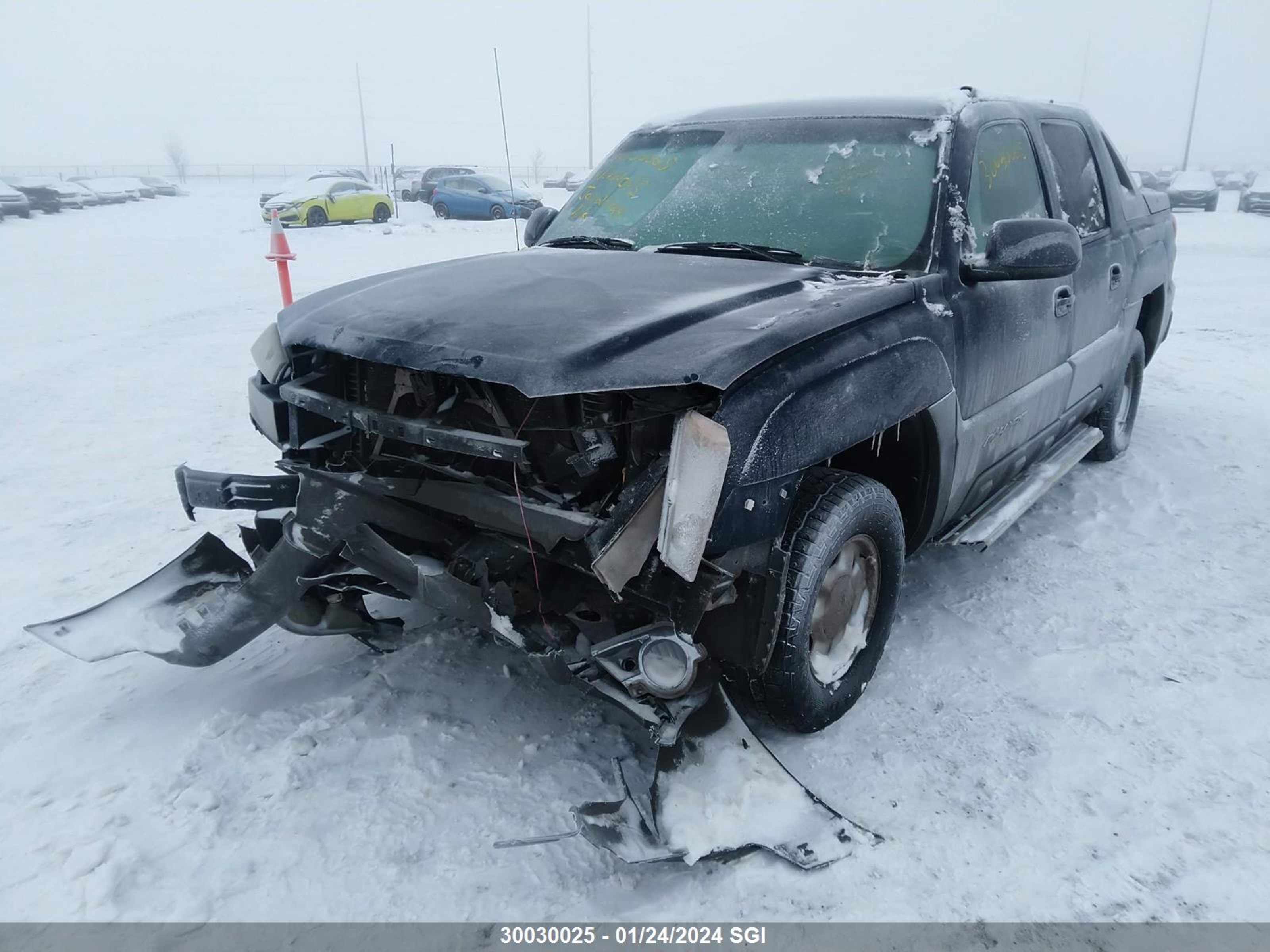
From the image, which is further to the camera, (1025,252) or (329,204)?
(329,204)

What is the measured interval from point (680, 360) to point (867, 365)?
66cm

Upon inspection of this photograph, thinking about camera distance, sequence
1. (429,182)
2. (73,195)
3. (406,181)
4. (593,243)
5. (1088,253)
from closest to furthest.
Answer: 1. (593,243)
2. (1088,253)
3. (429,182)
4. (73,195)
5. (406,181)

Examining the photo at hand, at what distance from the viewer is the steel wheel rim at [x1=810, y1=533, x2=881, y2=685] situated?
2592mm

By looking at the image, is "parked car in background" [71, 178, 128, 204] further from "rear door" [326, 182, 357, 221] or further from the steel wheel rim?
the steel wheel rim

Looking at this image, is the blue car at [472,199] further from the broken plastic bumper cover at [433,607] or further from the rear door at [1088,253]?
the broken plastic bumper cover at [433,607]

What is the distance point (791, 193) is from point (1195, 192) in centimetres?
2865

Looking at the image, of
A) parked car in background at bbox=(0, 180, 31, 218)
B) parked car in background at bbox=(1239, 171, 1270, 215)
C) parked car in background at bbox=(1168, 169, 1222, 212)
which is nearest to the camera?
parked car in background at bbox=(0, 180, 31, 218)

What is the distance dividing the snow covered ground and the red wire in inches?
19.6

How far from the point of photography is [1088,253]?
3916 millimetres

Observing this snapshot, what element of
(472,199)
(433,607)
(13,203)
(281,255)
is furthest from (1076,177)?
(13,203)

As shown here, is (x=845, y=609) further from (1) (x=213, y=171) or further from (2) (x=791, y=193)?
(1) (x=213, y=171)

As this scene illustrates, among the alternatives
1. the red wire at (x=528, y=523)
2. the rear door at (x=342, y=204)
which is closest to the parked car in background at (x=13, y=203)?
the rear door at (x=342, y=204)

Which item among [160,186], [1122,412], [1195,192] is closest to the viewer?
[1122,412]

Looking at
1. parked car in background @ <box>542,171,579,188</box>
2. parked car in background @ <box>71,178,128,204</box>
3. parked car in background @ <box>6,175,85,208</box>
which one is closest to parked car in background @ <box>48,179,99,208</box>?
parked car in background @ <box>6,175,85,208</box>
